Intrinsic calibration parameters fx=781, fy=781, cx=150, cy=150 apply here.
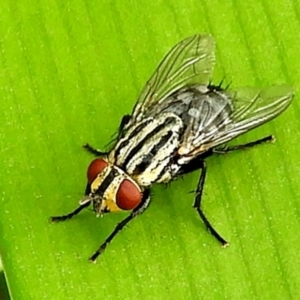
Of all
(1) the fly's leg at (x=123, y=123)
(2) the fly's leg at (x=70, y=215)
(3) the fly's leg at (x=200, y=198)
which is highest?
(1) the fly's leg at (x=123, y=123)

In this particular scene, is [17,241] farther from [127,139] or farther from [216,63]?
[216,63]

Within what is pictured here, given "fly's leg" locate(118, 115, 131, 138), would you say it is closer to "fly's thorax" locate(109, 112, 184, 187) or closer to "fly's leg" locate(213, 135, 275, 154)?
"fly's thorax" locate(109, 112, 184, 187)

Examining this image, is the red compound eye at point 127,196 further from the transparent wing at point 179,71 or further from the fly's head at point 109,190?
the transparent wing at point 179,71

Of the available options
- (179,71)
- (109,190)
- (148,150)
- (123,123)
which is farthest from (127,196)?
(179,71)

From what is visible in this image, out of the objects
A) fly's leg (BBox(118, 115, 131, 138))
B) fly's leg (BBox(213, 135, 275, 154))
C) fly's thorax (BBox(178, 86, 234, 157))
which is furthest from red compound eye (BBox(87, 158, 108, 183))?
fly's leg (BBox(213, 135, 275, 154))

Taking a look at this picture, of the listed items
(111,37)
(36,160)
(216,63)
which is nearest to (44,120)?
(36,160)

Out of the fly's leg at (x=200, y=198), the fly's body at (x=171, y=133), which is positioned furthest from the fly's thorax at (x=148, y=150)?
the fly's leg at (x=200, y=198)
